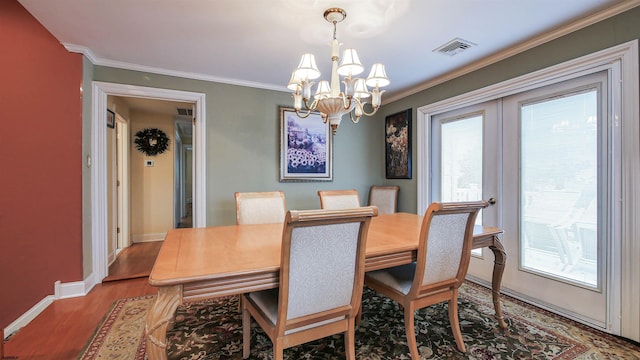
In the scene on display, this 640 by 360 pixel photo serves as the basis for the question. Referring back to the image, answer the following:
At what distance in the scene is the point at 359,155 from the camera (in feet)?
13.7

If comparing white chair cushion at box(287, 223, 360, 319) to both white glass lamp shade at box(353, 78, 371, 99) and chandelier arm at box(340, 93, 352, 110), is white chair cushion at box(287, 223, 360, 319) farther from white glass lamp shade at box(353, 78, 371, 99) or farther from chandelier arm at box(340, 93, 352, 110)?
white glass lamp shade at box(353, 78, 371, 99)

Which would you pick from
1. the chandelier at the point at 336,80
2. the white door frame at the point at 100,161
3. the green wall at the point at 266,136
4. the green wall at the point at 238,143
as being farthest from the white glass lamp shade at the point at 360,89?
the white door frame at the point at 100,161

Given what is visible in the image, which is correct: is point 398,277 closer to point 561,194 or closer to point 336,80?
point 336,80

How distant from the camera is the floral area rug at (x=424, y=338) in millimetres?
1739

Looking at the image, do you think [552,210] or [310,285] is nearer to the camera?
[310,285]

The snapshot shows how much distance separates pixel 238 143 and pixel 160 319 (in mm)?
2574

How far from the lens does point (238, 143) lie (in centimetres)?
345

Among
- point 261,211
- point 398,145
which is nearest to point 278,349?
point 261,211

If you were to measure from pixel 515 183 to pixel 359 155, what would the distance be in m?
2.04

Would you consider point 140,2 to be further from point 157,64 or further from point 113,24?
point 157,64

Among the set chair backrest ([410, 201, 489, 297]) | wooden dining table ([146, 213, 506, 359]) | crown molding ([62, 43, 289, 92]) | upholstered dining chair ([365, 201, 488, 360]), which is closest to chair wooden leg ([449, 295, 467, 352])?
upholstered dining chair ([365, 201, 488, 360])

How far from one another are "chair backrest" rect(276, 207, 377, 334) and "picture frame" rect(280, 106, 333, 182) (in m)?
2.41

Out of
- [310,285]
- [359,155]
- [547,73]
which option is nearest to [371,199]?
[359,155]

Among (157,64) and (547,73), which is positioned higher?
(157,64)
